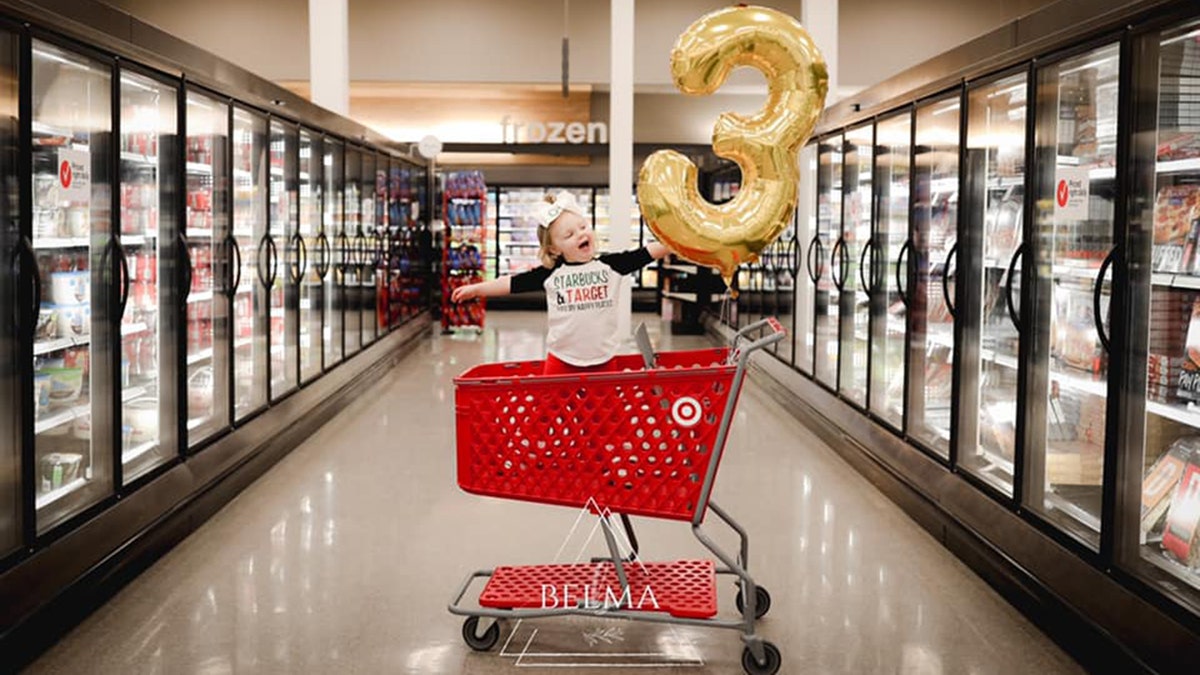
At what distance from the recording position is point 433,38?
1652 centimetres

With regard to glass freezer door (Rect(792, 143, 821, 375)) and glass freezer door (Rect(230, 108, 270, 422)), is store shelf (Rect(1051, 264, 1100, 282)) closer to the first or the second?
glass freezer door (Rect(230, 108, 270, 422))

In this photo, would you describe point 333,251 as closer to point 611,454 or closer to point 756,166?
point 611,454

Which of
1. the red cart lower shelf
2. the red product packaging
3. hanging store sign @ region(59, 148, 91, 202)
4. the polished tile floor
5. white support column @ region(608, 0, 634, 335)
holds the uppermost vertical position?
white support column @ region(608, 0, 634, 335)

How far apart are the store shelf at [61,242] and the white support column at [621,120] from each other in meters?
8.98

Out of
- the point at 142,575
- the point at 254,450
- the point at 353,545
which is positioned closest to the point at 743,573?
the point at 353,545

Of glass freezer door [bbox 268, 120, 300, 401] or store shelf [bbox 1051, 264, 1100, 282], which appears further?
glass freezer door [bbox 268, 120, 300, 401]

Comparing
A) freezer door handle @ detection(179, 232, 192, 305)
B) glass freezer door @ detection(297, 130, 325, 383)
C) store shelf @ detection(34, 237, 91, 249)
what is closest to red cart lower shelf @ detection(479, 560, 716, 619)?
store shelf @ detection(34, 237, 91, 249)

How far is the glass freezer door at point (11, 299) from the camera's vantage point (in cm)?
343

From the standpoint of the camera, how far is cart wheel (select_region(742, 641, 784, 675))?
3439mm

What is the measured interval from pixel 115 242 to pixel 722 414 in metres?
2.27

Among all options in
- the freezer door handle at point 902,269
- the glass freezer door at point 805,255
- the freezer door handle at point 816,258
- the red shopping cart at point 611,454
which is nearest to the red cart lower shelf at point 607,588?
the red shopping cart at point 611,454

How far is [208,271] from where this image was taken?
18.7 feet

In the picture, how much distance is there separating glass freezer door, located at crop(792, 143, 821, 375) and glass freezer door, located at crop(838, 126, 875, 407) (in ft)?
3.95

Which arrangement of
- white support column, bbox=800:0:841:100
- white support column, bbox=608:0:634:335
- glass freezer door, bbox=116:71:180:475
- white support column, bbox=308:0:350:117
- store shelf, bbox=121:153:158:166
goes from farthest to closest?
white support column, bbox=608:0:634:335 < white support column, bbox=308:0:350:117 < white support column, bbox=800:0:841:100 < glass freezer door, bbox=116:71:180:475 < store shelf, bbox=121:153:158:166
